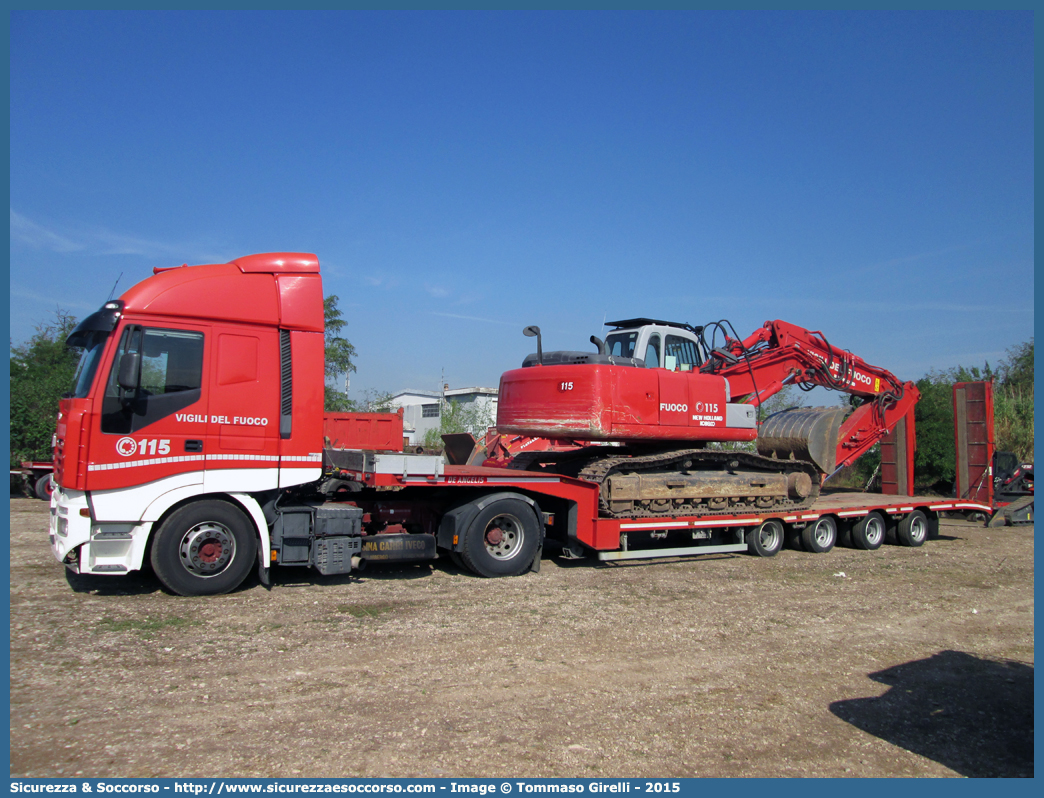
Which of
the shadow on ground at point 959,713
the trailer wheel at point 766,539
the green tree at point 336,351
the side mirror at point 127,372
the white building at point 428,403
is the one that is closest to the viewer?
the shadow on ground at point 959,713

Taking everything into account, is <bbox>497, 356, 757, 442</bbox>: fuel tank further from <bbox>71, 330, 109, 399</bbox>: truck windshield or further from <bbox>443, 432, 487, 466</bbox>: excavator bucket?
<bbox>71, 330, 109, 399</bbox>: truck windshield

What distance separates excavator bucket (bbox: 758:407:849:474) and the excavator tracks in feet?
5.09

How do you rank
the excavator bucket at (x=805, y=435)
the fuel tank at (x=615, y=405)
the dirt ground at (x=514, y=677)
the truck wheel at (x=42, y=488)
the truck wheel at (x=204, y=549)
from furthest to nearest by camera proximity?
the truck wheel at (x=42, y=488) → the excavator bucket at (x=805, y=435) → the fuel tank at (x=615, y=405) → the truck wheel at (x=204, y=549) → the dirt ground at (x=514, y=677)

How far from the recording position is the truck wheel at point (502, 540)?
9.52 meters

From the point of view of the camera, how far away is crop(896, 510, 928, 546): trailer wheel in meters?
14.2

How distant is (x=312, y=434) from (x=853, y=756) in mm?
6416

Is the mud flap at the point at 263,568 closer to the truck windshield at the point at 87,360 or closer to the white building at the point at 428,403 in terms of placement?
the truck windshield at the point at 87,360

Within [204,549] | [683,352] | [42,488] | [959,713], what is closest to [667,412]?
[683,352]

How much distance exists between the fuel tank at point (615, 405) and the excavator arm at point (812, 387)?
1267 millimetres

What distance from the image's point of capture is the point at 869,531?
45.1 ft

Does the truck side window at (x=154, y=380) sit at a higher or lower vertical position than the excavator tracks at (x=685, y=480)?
higher

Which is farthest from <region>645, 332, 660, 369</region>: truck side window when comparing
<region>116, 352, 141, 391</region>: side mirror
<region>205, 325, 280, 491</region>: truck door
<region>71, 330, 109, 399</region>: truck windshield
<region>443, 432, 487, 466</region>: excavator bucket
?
<region>71, 330, 109, 399</region>: truck windshield

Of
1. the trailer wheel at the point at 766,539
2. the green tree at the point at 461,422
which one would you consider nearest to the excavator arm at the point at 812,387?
the trailer wheel at the point at 766,539

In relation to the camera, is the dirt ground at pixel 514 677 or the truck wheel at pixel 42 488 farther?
the truck wheel at pixel 42 488
